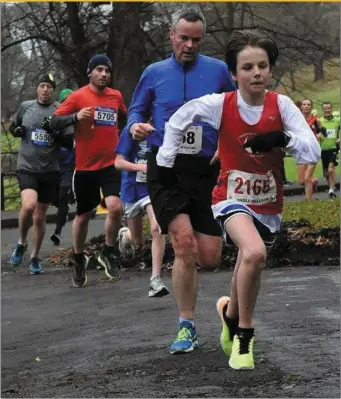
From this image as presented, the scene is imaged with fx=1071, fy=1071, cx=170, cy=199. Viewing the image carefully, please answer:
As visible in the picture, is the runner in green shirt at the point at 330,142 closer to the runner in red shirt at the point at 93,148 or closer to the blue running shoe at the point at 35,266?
the blue running shoe at the point at 35,266

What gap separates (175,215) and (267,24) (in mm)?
18657

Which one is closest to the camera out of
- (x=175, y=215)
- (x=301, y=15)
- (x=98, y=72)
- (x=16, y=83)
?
(x=175, y=215)

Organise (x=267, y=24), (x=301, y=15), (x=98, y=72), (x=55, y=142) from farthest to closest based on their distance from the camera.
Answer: (x=301, y=15) → (x=267, y=24) → (x=55, y=142) → (x=98, y=72)

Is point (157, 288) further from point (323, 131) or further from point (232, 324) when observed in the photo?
point (323, 131)

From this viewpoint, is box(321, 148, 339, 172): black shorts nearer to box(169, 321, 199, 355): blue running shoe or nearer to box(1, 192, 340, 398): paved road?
box(1, 192, 340, 398): paved road

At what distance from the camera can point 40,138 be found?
12109 millimetres

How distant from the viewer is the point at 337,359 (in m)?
5.74

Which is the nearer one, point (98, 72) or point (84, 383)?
point (84, 383)

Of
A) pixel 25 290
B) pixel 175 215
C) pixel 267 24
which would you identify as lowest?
pixel 25 290

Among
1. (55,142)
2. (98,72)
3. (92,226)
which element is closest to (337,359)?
(98,72)

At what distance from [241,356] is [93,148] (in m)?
5.03

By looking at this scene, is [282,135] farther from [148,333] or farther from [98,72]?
[98,72]

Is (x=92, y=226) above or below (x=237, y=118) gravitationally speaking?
Result: below

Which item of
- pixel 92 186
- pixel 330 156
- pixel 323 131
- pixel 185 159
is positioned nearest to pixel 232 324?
pixel 185 159
